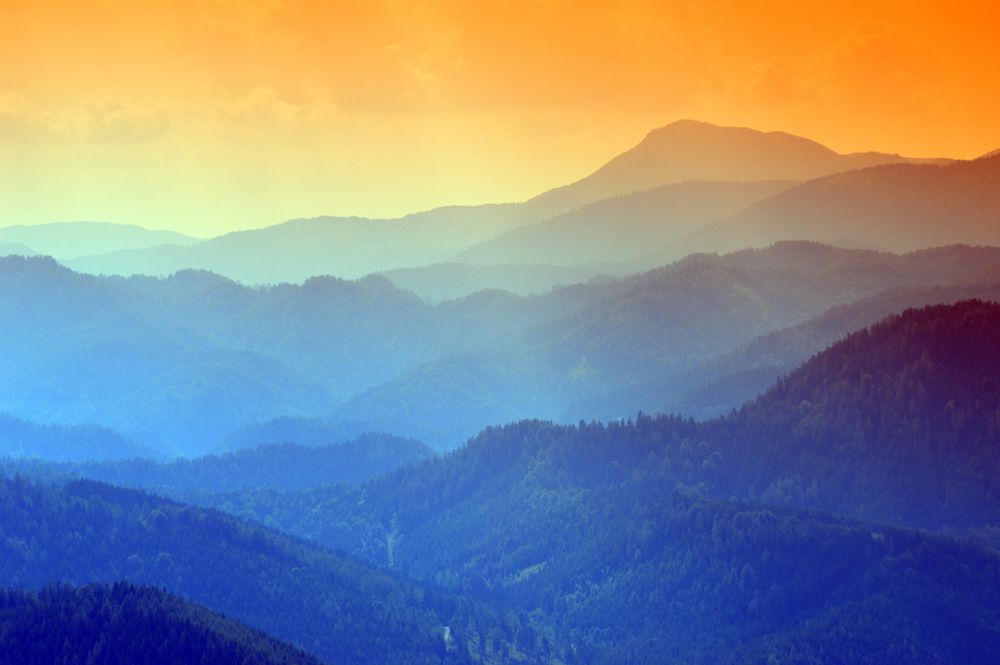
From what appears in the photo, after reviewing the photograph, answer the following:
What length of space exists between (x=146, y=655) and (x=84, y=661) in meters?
7.49

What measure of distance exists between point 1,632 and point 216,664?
2706cm

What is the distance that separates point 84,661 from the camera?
197000 millimetres

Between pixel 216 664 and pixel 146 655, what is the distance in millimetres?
8685

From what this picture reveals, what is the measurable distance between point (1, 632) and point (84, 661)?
11503 mm

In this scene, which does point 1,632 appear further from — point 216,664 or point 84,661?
point 216,664

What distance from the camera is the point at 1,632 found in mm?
199000

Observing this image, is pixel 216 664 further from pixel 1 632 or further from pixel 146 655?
pixel 1 632

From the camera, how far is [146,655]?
198375mm

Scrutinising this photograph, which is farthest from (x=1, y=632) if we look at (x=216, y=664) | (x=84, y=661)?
(x=216, y=664)

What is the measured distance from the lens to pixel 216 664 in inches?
7844

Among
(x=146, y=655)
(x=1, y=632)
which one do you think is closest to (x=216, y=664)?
(x=146, y=655)
